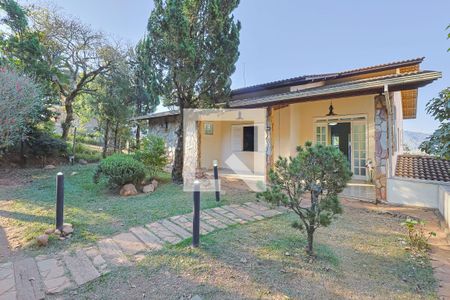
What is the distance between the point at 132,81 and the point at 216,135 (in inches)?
267

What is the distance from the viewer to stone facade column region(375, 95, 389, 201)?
6.87 metres

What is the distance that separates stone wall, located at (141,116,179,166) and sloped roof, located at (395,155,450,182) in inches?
402

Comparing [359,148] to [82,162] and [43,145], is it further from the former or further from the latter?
[43,145]

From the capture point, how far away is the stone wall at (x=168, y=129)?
13898 millimetres

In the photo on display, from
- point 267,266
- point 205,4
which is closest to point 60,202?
point 267,266

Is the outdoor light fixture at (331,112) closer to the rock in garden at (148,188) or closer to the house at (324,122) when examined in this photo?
the house at (324,122)

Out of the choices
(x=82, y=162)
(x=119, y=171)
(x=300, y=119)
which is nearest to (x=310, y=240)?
(x=119, y=171)

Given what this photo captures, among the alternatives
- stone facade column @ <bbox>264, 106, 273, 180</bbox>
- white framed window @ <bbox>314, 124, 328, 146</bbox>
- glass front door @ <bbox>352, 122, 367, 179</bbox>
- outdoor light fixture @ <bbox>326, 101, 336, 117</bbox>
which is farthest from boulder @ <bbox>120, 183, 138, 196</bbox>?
glass front door @ <bbox>352, 122, 367, 179</bbox>

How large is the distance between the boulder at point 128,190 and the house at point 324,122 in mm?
3057

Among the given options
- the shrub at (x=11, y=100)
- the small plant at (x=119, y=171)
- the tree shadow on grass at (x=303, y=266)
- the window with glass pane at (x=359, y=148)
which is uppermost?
the shrub at (x=11, y=100)

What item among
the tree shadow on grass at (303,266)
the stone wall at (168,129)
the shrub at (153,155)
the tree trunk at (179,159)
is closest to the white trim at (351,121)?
the tree trunk at (179,159)

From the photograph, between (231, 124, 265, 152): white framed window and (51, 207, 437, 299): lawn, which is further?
(231, 124, 265, 152): white framed window

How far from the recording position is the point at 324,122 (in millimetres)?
10867

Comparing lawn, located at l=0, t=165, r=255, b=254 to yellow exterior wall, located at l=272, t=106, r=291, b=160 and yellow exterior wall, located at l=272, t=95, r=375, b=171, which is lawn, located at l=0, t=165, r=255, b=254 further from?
yellow exterior wall, located at l=272, t=95, r=375, b=171
